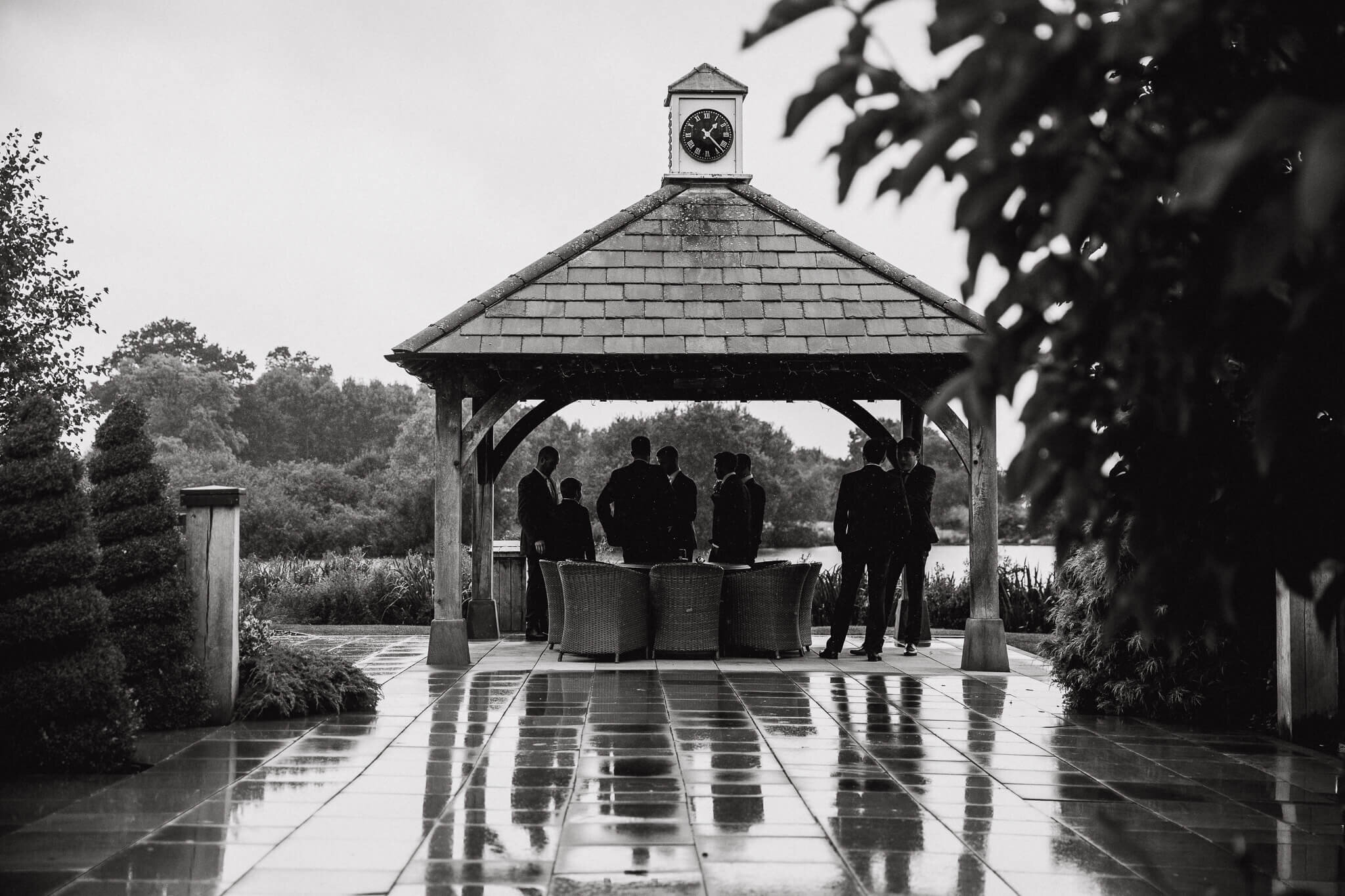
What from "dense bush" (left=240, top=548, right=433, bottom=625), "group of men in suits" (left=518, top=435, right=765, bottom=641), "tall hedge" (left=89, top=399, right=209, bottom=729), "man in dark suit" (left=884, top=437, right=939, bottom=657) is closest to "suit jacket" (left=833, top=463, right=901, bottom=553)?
"man in dark suit" (left=884, top=437, right=939, bottom=657)

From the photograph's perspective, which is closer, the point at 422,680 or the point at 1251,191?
the point at 1251,191

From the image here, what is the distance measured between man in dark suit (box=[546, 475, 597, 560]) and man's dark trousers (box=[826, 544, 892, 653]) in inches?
110

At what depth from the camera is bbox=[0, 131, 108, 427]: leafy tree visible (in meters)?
23.3

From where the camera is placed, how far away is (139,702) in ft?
23.2

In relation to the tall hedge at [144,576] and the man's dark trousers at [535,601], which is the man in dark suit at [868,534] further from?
the tall hedge at [144,576]

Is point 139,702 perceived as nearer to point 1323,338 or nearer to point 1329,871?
point 1329,871

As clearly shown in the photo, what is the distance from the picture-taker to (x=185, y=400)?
59.6 meters

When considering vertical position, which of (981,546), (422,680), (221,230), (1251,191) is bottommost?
(422,680)

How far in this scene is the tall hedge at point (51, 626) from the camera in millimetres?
5984

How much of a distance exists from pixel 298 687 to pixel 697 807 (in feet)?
11.8

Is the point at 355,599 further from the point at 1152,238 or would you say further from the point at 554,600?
the point at 1152,238

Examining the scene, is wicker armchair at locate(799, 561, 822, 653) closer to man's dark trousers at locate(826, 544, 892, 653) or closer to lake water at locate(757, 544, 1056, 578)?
man's dark trousers at locate(826, 544, 892, 653)

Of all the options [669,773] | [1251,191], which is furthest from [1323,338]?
[669,773]

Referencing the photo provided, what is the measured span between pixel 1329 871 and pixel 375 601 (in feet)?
43.3
